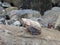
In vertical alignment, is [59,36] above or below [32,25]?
below

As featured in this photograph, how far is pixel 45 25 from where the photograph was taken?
2969mm

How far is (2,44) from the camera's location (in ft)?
7.11

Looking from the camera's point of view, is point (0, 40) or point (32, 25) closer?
point (0, 40)

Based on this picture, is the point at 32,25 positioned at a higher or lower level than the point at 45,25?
higher

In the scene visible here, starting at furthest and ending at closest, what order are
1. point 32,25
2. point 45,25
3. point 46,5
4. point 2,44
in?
point 46,5 → point 45,25 → point 32,25 → point 2,44

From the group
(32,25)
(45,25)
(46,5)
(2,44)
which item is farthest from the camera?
(46,5)

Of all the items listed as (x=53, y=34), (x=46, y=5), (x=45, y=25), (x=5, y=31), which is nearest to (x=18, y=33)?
(x=5, y=31)

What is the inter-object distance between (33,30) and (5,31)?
1.12 feet

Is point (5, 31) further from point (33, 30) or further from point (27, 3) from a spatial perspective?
point (27, 3)

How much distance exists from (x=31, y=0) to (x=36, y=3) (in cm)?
14

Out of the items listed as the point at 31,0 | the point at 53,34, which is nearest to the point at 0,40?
the point at 53,34

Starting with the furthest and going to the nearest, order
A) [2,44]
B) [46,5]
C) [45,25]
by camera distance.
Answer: [46,5], [45,25], [2,44]

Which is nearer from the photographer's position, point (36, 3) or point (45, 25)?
point (45, 25)

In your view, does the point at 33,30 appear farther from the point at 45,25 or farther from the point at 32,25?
the point at 45,25
